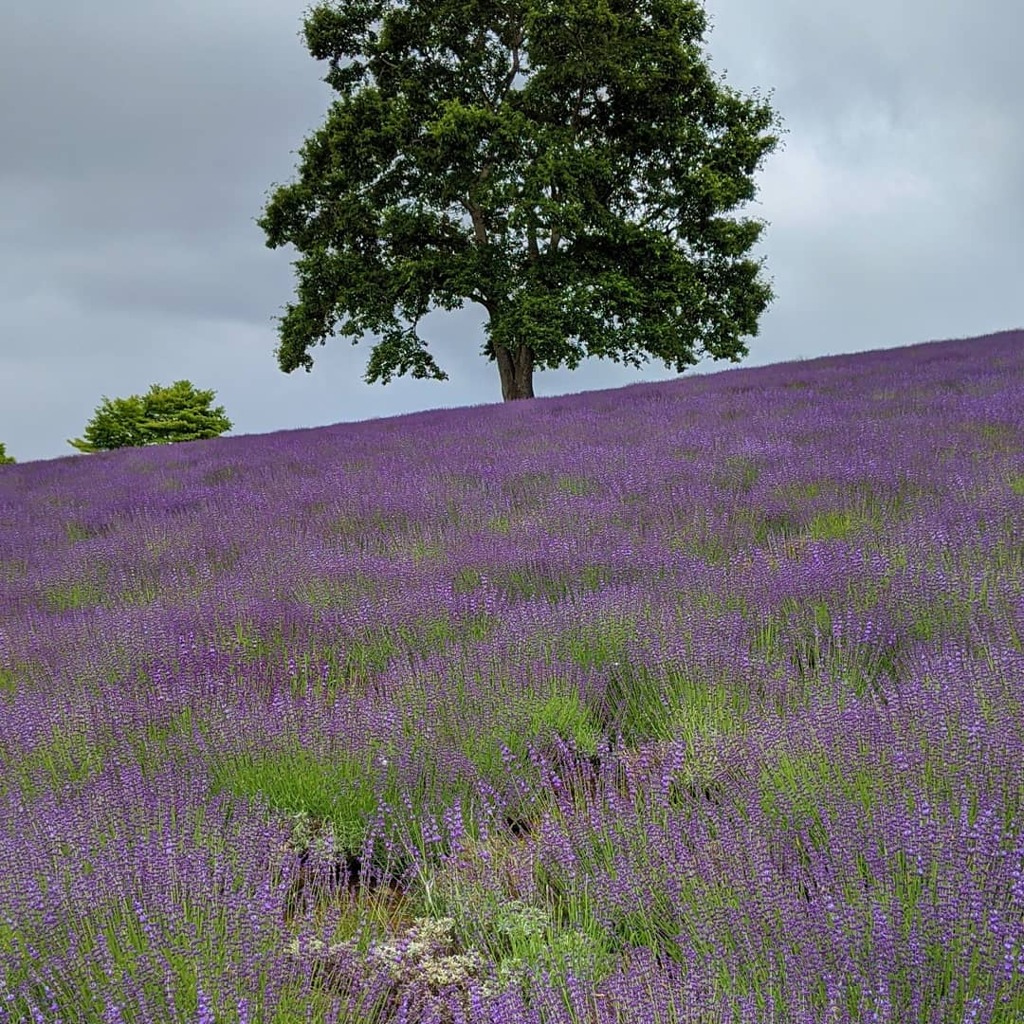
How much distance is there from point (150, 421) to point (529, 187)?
19652mm

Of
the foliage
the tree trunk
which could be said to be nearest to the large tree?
the tree trunk

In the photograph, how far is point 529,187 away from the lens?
55.4 ft

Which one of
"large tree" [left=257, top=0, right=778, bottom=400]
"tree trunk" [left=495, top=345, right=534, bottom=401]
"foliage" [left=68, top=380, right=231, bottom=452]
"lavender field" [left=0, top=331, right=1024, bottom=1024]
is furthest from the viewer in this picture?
"foliage" [left=68, top=380, right=231, bottom=452]

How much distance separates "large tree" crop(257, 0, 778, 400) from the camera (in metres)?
17.5

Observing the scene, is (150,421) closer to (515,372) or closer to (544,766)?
(515,372)

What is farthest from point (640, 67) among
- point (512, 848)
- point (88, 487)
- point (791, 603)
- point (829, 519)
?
point (512, 848)

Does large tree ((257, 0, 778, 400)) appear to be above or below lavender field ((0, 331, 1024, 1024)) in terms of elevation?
above

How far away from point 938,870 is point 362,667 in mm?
2202

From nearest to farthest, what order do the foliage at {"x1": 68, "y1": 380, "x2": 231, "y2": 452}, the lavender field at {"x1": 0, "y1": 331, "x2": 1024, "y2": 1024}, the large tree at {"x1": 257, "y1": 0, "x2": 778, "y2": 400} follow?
1. the lavender field at {"x1": 0, "y1": 331, "x2": 1024, "y2": 1024}
2. the large tree at {"x1": 257, "y1": 0, "x2": 778, "y2": 400}
3. the foliage at {"x1": 68, "y1": 380, "x2": 231, "y2": 452}

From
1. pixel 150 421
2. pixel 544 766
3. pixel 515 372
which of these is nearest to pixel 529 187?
pixel 515 372

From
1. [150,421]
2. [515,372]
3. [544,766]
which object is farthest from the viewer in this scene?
[150,421]

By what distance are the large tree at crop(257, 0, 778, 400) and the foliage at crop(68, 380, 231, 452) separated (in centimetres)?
1282

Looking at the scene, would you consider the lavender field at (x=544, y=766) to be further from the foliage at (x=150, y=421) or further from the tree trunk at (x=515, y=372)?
the foliage at (x=150, y=421)

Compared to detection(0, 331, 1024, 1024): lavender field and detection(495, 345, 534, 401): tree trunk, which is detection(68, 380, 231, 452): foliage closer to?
detection(495, 345, 534, 401): tree trunk
